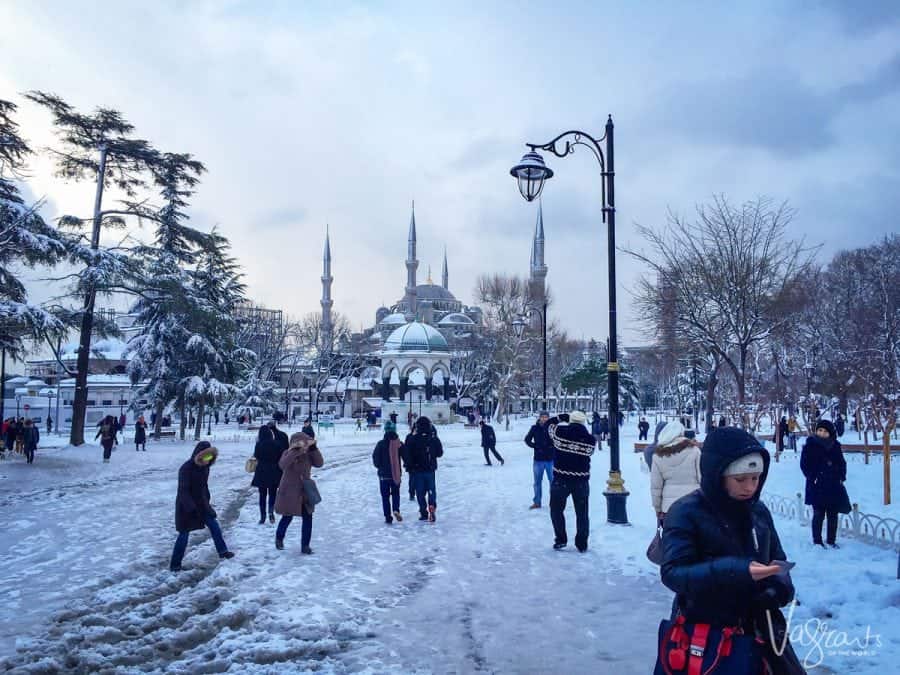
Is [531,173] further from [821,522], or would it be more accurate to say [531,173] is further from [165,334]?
[165,334]

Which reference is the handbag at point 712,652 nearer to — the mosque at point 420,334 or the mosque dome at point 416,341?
the mosque at point 420,334

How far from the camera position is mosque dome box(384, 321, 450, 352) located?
177 feet

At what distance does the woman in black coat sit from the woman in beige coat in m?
1.47

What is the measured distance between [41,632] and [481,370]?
58614 millimetres

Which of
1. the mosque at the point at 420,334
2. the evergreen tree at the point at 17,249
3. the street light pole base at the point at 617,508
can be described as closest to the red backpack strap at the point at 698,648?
the street light pole base at the point at 617,508

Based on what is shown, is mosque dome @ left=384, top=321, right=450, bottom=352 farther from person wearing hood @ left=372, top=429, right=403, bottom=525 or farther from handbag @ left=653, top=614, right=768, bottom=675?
handbag @ left=653, top=614, right=768, bottom=675

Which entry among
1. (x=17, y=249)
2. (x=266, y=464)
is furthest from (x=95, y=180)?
(x=266, y=464)

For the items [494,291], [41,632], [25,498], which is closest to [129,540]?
[41,632]

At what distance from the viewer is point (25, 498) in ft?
42.0

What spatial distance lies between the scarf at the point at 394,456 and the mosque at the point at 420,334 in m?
32.9

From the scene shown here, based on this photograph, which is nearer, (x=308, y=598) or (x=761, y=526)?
(x=761, y=526)

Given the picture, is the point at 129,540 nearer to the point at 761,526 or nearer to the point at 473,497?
the point at 473,497

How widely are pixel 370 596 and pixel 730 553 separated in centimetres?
442

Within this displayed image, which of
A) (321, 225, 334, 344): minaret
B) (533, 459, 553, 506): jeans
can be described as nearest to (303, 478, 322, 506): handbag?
(533, 459, 553, 506): jeans
